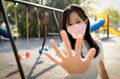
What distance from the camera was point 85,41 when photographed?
1802 millimetres

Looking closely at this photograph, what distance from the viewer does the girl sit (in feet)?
4.13

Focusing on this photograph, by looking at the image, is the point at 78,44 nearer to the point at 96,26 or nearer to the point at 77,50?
the point at 77,50

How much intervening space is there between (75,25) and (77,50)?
30 centimetres

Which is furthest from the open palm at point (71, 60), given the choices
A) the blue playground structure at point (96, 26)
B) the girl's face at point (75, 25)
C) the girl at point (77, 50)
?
the blue playground structure at point (96, 26)

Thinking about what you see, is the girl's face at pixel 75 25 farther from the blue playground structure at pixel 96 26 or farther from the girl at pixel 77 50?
the blue playground structure at pixel 96 26

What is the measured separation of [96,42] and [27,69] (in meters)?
3.03

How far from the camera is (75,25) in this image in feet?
4.95

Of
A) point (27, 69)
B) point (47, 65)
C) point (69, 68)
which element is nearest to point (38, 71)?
point (27, 69)

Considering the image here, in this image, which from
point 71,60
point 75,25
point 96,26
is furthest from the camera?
point 96,26

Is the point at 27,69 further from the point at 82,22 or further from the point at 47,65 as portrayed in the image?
the point at 82,22

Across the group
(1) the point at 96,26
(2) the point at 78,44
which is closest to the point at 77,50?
(2) the point at 78,44

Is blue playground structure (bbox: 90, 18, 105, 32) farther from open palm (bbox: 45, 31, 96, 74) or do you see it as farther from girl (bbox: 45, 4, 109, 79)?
open palm (bbox: 45, 31, 96, 74)

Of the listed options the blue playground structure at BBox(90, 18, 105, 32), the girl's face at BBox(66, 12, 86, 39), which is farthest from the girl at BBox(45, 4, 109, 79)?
the blue playground structure at BBox(90, 18, 105, 32)

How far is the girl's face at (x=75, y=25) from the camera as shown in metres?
1.51
